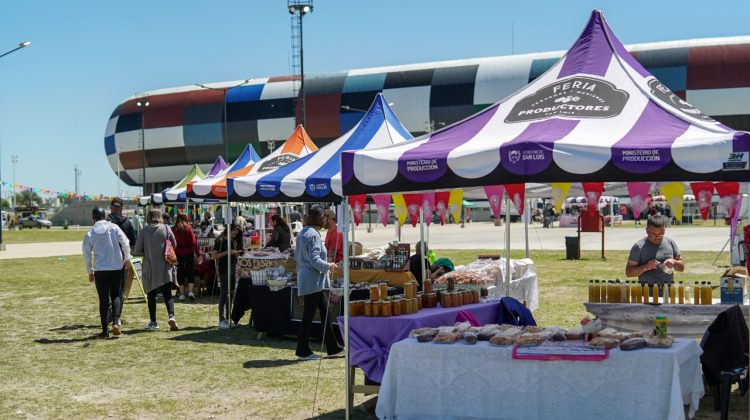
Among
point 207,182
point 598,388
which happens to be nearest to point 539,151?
point 598,388

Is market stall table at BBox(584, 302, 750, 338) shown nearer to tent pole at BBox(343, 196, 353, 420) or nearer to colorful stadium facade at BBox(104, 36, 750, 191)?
tent pole at BBox(343, 196, 353, 420)

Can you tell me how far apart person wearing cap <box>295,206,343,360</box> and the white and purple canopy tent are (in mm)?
2413

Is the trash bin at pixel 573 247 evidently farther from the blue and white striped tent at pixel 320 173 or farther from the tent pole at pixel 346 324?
the tent pole at pixel 346 324

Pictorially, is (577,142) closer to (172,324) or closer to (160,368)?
(160,368)

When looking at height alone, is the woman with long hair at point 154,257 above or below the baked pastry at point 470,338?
above

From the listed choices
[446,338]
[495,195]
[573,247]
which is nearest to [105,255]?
[495,195]

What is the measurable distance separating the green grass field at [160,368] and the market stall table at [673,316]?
2.22 ft

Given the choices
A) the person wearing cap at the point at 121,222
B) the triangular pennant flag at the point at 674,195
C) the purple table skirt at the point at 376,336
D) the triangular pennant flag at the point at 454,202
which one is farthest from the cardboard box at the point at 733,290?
the person wearing cap at the point at 121,222

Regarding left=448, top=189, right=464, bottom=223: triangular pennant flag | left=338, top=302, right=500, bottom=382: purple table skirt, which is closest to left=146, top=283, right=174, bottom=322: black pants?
left=448, top=189, right=464, bottom=223: triangular pennant flag

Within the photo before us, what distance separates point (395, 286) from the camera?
422 inches

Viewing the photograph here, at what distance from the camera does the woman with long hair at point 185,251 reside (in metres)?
15.5

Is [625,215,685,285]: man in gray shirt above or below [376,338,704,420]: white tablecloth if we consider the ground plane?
above

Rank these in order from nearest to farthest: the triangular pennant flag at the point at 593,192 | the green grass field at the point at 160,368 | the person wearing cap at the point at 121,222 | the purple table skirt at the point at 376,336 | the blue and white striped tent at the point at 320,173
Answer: the purple table skirt at the point at 376,336
the green grass field at the point at 160,368
the triangular pennant flag at the point at 593,192
the blue and white striped tent at the point at 320,173
the person wearing cap at the point at 121,222

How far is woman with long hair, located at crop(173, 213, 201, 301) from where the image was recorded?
15492mm
